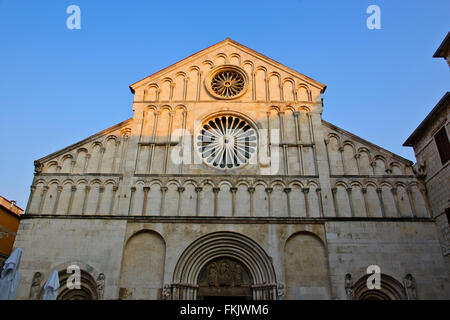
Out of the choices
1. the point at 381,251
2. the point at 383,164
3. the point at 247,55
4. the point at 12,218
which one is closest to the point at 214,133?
the point at 247,55

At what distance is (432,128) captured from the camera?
14734mm

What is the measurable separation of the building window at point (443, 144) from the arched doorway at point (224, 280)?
367 inches

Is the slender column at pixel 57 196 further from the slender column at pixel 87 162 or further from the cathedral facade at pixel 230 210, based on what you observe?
the slender column at pixel 87 162

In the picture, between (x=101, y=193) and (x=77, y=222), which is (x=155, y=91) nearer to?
(x=101, y=193)

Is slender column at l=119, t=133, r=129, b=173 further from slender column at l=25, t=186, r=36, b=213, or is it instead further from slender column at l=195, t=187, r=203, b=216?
slender column at l=25, t=186, r=36, b=213

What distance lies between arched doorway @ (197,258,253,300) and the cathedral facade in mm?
42

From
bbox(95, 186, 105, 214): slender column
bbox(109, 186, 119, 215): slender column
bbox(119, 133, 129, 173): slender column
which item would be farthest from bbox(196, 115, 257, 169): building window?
bbox(95, 186, 105, 214): slender column

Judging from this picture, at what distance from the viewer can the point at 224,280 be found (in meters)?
14.0

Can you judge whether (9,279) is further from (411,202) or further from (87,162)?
(411,202)

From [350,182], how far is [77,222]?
12100 millimetres

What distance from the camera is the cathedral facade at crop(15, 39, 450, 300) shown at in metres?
13.6

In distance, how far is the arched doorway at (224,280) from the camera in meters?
13.7

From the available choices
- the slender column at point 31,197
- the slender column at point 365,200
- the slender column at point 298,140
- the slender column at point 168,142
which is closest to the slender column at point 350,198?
the slender column at point 365,200

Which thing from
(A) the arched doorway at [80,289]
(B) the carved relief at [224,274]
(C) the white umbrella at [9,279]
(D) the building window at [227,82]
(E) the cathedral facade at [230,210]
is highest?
(D) the building window at [227,82]
